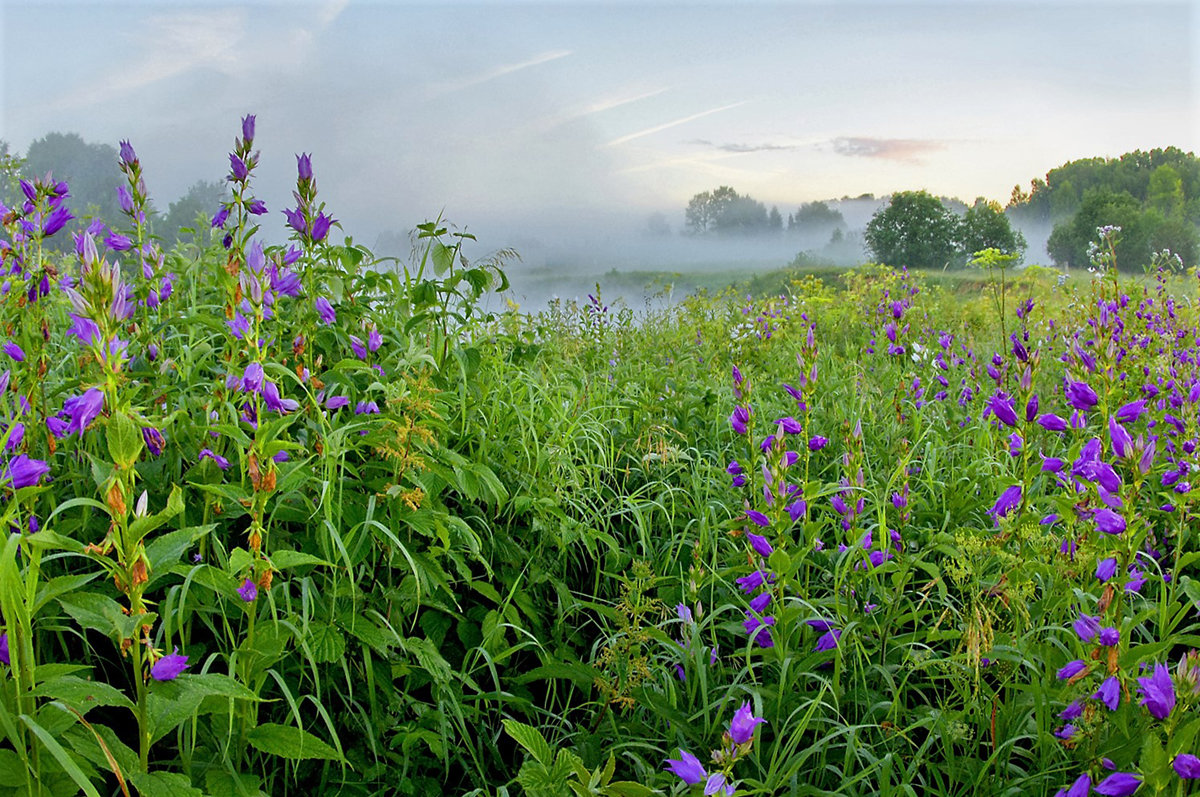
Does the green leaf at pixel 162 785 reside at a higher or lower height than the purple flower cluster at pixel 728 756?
lower

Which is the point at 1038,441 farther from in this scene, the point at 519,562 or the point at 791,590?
the point at 519,562

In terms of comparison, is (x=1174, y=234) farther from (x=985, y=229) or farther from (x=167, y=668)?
(x=167, y=668)

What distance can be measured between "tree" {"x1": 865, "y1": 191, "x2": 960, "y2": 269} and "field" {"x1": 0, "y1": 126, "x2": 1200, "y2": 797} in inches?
1262

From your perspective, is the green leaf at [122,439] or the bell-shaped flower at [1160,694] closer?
the green leaf at [122,439]

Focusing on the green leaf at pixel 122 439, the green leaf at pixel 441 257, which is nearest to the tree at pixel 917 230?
the green leaf at pixel 441 257

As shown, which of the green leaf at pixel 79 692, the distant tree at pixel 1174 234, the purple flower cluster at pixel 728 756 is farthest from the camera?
the distant tree at pixel 1174 234

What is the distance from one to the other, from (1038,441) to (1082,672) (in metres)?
2.86

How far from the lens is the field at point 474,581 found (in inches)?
53.9

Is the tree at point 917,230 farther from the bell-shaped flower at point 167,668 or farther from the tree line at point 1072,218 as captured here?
the bell-shaped flower at point 167,668

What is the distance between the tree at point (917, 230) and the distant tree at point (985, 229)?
407 mm

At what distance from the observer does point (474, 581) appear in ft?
7.47

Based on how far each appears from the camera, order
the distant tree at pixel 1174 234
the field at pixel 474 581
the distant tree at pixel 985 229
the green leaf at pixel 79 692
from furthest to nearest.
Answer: the distant tree at pixel 1174 234 → the distant tree at pixel 985 229 → the field at pixel 474 581 → the green leaf at pixel 79 692

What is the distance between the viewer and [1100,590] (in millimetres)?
2033

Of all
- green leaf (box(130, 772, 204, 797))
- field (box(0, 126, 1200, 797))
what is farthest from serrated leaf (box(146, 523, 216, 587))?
green leaf (box(130, 772, 204, 797))
